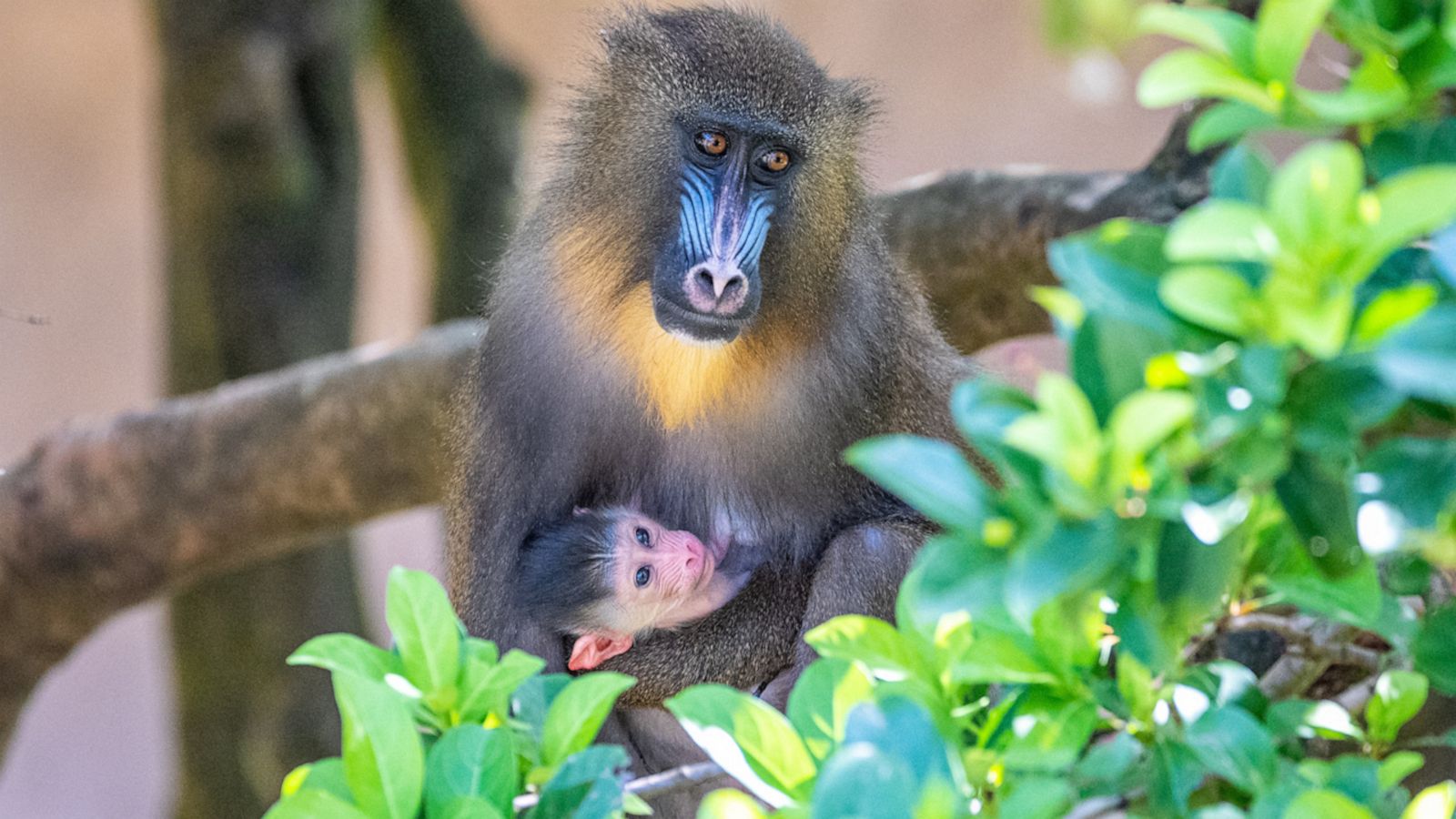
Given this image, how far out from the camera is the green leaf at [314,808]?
1.34 metres

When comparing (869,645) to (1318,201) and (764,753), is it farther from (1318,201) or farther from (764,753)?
(1318,201)

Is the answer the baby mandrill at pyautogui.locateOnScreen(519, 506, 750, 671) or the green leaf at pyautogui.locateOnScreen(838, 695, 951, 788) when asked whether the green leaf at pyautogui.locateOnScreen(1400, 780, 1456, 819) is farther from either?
the baby mandrill at pyautogui.locateOnScreen(519, 506, 750, 671)

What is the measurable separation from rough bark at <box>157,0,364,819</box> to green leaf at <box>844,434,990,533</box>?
5058 millimetres

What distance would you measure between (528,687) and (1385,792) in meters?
0.90

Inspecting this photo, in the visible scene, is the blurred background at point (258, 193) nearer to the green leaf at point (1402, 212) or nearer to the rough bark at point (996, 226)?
the rough bark at point (996, 226)

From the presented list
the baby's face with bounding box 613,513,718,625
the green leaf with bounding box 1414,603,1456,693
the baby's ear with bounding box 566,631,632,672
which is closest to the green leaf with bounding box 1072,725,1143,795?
the green leaf with bounding box 1414,603,1456,693

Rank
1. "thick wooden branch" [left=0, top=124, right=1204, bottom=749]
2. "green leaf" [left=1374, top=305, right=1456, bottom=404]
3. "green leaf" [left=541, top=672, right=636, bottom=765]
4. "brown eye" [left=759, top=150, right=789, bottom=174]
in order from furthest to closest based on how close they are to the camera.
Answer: "thick wooden branch" [left=0, top=124, right=1204, bottom=749], "brown eye" [left=759, top=150, right=789, bottom=174], "green leaf" [left=541, top=672, right=636, bottom=765], "green leaf" [left=1374, top=305, right=1456, bottom=404]

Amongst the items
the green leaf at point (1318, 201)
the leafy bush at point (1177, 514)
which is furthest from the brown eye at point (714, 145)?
the green leaf at point (1318, 201)

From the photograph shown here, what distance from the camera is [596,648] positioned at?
10.6 feet

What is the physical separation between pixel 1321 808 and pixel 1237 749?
14cm

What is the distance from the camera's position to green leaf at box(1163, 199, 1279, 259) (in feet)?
3.35

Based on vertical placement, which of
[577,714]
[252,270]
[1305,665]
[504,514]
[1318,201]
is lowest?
[504,514]

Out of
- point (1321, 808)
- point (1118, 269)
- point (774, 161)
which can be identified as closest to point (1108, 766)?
point (1321, 808)

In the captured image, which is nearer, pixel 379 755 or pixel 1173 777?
pixel 1173 777
